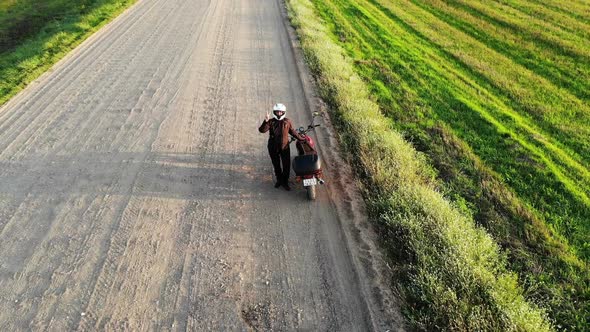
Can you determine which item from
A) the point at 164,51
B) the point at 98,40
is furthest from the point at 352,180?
the point at 98,40

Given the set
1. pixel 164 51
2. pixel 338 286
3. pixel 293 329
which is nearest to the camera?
pixel 293 329

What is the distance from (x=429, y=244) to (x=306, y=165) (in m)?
2.75

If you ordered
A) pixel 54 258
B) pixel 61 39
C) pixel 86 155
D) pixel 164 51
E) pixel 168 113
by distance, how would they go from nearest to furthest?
pixel 54 258 < pixel 86 155 < pixel 168 113 < pixel 164 51 < pixel 61 39

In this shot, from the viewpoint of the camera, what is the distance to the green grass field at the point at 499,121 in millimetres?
7371

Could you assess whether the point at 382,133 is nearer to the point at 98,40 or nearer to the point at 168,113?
the point at 168,113

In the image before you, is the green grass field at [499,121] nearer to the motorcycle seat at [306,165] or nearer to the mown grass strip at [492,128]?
the mown grass strip at [492,128]

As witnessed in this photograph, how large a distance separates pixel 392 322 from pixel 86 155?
8129mm

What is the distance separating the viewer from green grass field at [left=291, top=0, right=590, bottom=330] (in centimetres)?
737

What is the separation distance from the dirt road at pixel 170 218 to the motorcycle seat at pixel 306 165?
75 centimetres

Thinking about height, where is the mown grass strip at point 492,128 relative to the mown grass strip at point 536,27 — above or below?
below

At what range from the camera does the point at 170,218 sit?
27.0ft

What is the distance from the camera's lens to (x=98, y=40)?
62.2 ft

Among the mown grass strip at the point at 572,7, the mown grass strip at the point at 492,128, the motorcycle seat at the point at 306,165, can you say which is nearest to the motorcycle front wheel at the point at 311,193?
the motorcycle seat at the point at 306,165

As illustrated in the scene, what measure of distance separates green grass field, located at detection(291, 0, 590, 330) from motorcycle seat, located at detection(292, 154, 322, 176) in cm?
135
